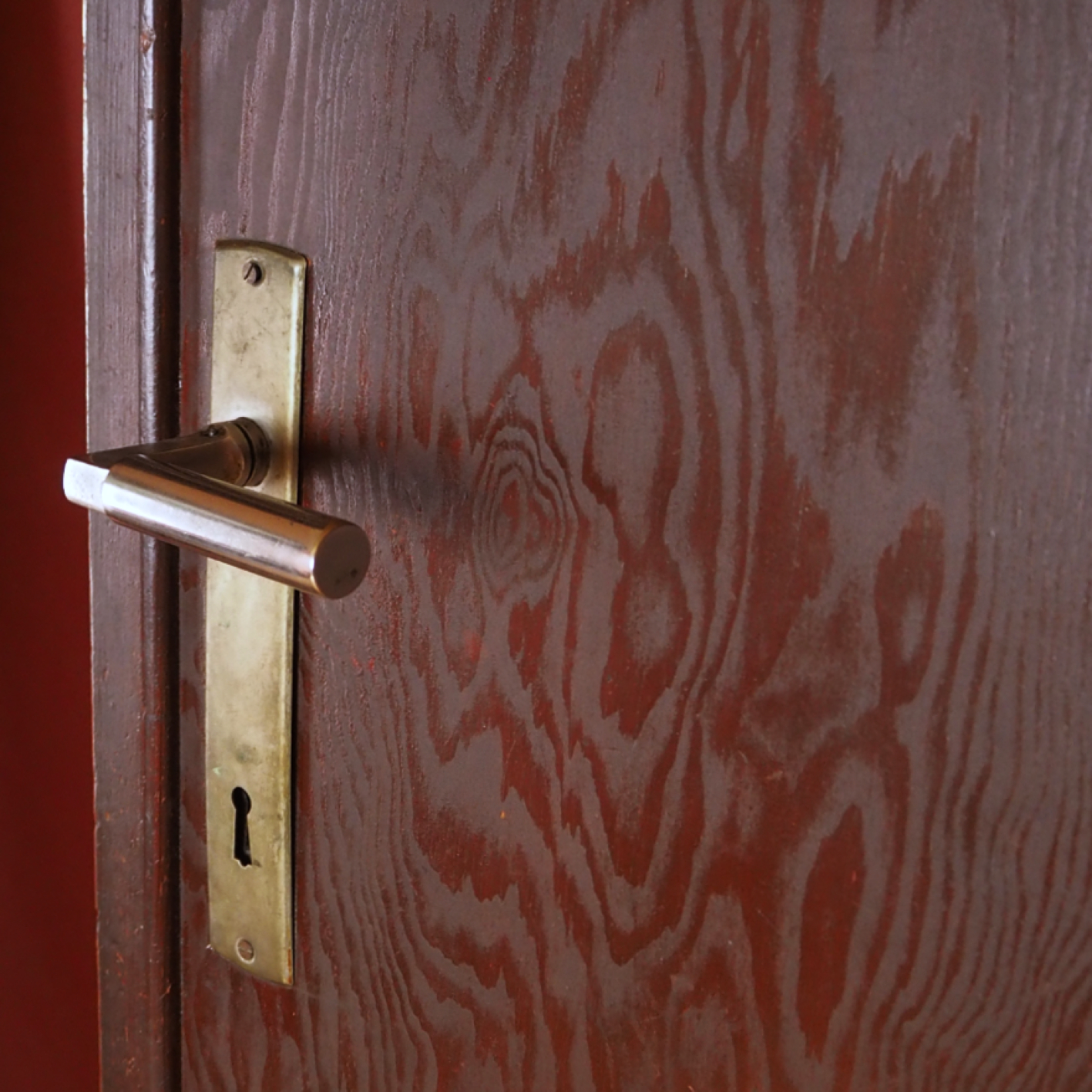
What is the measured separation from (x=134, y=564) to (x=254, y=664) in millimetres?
74

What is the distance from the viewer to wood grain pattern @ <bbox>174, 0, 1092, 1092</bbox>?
1.08ft

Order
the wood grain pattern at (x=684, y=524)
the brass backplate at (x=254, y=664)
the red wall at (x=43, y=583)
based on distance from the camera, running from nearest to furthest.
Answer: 1. the wood grain pattern at (x=684, y=524)
2. the brass backplate at (x=254, y=664)
3. the red wall at (x=43, y=583)

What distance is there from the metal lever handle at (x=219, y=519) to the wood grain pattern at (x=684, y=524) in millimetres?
59

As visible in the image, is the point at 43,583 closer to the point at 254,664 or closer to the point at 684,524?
the point at 254,664

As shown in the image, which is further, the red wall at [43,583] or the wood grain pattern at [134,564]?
the red wall at [43,583]

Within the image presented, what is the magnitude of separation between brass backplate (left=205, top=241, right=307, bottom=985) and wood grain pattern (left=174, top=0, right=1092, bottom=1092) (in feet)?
0.03

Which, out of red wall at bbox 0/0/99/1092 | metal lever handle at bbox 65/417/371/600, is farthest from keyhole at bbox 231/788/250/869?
red wall at bbox 0/0/99/1092

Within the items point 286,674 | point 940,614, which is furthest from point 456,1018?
point 940,614

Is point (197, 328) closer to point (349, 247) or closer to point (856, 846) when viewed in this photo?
point (349, 247)

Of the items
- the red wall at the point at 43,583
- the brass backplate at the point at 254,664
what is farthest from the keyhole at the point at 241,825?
the red wall at the point at 43,583

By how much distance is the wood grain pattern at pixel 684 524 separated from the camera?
329mm

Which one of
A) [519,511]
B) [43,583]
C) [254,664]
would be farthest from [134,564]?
[43,583]

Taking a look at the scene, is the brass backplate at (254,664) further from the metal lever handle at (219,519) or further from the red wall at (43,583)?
the red wall at (43,583)

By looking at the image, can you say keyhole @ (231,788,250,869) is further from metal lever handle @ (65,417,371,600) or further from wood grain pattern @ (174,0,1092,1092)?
metal lever handle @ (65,417,371,600)
